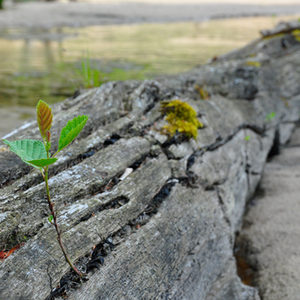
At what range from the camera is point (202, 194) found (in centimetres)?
240

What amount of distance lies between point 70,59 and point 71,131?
8.96m

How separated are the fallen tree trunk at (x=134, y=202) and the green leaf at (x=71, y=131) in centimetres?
59

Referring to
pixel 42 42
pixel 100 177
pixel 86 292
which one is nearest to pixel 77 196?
pixel 100 177

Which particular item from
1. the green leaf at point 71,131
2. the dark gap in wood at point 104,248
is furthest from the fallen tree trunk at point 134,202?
the green leaf at point 71,131

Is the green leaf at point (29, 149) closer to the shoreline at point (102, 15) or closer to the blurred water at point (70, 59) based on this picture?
the blurred water at point (70, 59)

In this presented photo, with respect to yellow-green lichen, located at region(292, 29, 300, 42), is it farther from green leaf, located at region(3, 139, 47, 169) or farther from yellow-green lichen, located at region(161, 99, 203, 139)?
green leaf, located at region(3, 139, 47, 169)

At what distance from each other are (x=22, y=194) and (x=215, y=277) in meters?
1.49

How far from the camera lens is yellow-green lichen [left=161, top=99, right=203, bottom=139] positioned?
2.49 meters

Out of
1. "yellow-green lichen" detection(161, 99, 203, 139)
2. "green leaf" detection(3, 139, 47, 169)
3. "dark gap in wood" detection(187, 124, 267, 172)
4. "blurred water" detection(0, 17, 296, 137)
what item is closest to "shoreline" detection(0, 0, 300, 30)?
Answer: "blurred water" detection(0, 17, 296, 137)

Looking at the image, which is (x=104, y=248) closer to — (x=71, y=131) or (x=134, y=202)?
(x=134, y=202)

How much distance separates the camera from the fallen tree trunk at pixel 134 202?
4.97 feet

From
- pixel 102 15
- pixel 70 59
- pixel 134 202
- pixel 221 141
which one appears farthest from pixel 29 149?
pixel 102 15

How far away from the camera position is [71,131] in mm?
1150

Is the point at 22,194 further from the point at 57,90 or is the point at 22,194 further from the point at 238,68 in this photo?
the point at 57,90
